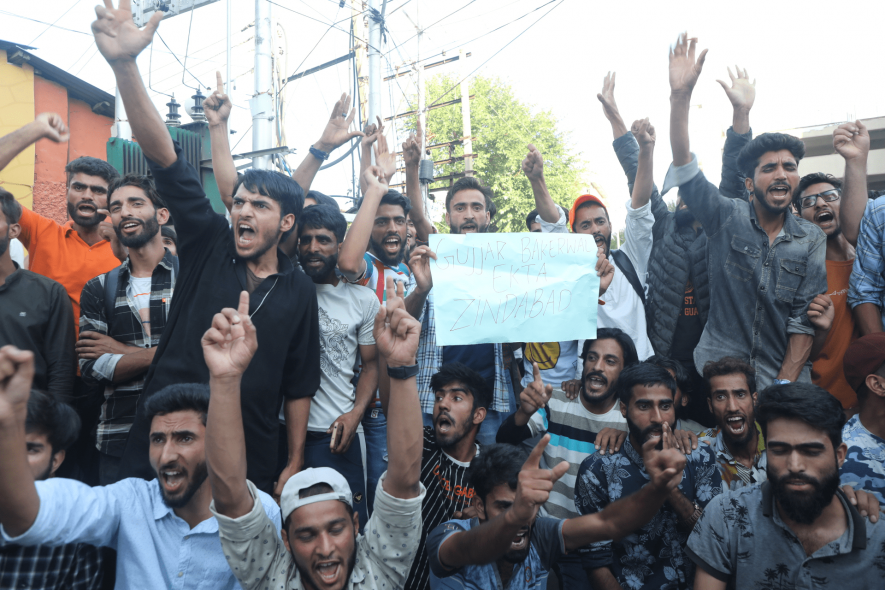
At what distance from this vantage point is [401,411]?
7.68 feet

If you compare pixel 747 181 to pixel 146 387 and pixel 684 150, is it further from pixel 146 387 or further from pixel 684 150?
pixel 146 387

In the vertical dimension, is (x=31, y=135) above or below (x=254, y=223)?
above

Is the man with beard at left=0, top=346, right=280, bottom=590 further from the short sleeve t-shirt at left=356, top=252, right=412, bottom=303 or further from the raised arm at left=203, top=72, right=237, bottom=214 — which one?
the raised arm at left=203, top=72, right=237, bottom=214

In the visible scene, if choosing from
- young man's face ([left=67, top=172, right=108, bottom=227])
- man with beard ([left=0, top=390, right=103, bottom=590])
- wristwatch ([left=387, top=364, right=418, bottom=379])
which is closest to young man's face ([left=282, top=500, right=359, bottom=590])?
wristwatch ([left=387, top=364, right=418, bottom=379])

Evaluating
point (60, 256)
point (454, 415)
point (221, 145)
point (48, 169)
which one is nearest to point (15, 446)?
point (454, 415)

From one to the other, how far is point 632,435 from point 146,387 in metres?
2.49

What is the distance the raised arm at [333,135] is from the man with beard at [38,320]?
1637 millimetres

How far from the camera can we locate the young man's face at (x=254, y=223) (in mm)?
3047

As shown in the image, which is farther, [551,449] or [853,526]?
[551,449]

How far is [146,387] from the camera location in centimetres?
285

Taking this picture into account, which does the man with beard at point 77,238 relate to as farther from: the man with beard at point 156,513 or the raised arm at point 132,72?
the man with beard at point 156,513

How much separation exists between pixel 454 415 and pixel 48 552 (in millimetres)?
Answer: 2013

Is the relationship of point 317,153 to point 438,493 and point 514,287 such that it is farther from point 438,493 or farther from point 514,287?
point 438,493

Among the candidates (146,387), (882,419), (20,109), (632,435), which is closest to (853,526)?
(882,419)
